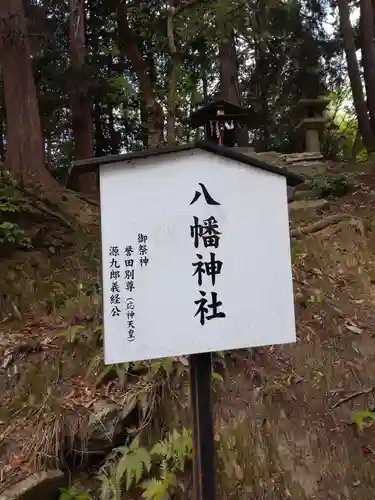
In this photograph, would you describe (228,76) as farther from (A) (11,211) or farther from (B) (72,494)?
(B) (72,494)

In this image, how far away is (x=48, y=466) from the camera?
337 cm

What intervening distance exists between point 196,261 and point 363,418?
93.2 inches

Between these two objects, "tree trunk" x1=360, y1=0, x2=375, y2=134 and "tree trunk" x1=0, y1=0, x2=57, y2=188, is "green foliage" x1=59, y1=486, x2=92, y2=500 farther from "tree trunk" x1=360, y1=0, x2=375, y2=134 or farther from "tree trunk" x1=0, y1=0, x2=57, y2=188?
"tree trunk" x1=360, y1=0, x2=375, y2=134

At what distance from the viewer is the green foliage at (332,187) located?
27.8 feet

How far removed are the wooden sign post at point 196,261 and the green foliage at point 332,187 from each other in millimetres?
6426

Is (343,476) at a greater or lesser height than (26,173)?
lesser

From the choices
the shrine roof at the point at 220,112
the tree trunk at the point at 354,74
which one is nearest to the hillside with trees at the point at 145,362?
the shrine roof at the point at 220,112

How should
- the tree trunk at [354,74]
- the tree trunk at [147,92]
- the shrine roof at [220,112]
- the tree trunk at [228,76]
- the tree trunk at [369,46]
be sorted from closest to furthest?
1. the tree trunk at [147,92]
2. the shrine roof at [220,112]
3. the tree trunk at [369,46]
4. the tree trunk at [354,74]
5. the tree trunk at [228,76]

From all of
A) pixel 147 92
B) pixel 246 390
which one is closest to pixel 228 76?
pixel 147 92

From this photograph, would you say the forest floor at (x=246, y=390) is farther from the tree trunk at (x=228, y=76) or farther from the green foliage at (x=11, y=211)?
the tree trunk at (x=228, y=76)

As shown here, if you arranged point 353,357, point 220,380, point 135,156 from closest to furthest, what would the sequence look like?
point 135,156
point 220,380
point 353,357

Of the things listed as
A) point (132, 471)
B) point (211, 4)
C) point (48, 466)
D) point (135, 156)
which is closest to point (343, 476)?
point (132, 471)

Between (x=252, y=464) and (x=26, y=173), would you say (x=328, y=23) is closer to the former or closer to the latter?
(x=26, y=173)

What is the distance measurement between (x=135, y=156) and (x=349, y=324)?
10.9 ft
